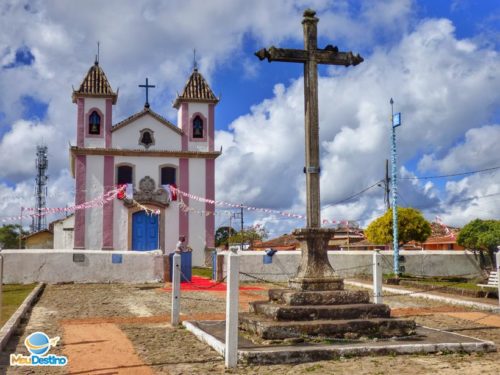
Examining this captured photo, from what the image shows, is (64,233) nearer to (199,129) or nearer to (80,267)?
(199,129)

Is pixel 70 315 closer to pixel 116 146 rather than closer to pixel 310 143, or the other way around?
pixel 310 143

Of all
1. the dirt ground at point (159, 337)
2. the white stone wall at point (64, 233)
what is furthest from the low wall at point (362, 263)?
the white stone wall at point (64, 233)

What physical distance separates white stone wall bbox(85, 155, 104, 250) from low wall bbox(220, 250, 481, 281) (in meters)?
8.23

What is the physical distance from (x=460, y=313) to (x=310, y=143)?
5275mm

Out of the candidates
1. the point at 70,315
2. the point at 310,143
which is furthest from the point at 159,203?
the point at 310,143

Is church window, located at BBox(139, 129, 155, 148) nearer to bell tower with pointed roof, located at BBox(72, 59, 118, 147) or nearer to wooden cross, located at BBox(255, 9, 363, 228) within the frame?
bell tower with pointed roof, located at BBox(72, 59, 118, 147)

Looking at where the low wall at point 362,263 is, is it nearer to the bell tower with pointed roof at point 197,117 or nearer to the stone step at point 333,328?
the bell tower with pointed roof at point 197,117

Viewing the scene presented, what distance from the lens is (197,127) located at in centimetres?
2662

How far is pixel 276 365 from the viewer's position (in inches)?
249

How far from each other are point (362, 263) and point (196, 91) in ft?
38.5

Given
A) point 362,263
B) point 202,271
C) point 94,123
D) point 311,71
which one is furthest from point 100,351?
point 94,123

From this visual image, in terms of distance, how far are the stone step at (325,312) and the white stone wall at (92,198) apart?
60.2ft

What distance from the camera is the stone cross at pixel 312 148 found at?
320 inches

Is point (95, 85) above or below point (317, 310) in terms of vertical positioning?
above
